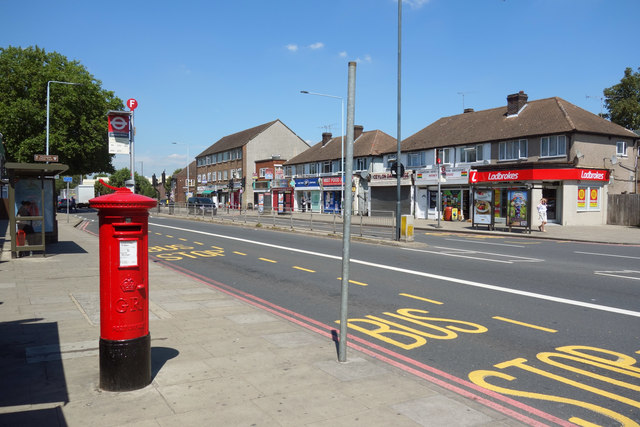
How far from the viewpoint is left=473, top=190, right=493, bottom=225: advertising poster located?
2712 cm

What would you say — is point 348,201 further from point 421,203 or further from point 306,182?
point 306,182

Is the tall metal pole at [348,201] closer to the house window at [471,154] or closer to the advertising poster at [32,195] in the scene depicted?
the advertising poster at [32,195]

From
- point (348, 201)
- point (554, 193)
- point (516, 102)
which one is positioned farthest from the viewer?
point (516, 102)

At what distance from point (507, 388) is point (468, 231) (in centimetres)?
2349

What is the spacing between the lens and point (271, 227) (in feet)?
90.8

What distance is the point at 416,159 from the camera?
4122 cm

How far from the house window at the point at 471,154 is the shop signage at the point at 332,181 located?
15.3 m

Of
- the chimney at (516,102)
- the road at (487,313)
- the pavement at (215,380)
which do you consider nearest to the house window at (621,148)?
the chimney at (516,102)

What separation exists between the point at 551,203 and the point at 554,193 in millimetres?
670

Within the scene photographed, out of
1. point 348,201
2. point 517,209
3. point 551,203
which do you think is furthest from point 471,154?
point 348,201

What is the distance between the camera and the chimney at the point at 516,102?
36.1 metres

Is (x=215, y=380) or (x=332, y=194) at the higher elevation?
(x=332, y=194)

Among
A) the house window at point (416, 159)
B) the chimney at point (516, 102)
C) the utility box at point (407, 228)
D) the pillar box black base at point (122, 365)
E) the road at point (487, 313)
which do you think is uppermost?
the chimney at point (516, 102)

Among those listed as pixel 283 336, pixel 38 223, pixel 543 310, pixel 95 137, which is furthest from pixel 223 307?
pixel 95 137
